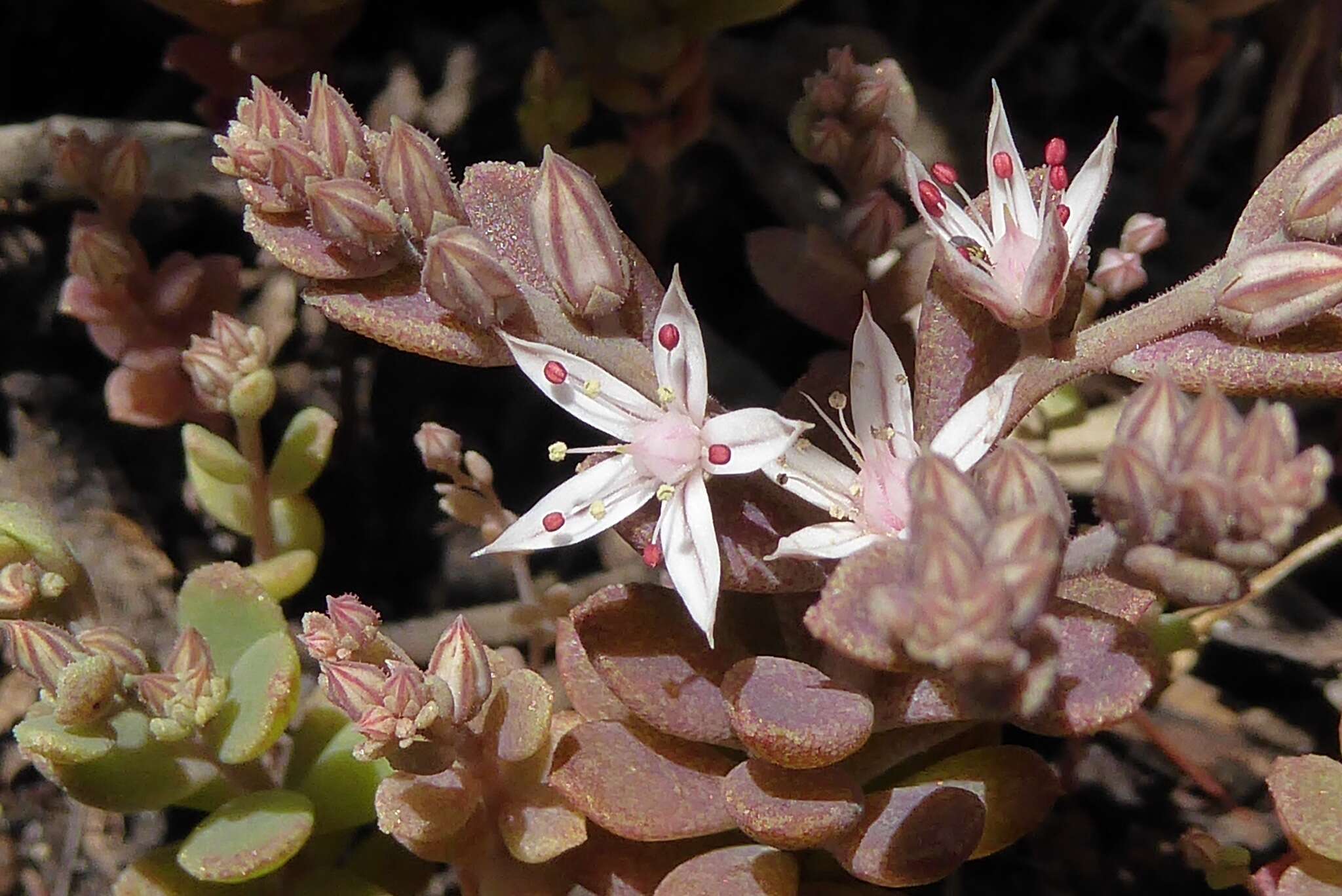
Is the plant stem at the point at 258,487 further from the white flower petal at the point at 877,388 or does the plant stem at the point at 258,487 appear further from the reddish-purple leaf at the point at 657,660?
the white flower petal at the point at 877,388

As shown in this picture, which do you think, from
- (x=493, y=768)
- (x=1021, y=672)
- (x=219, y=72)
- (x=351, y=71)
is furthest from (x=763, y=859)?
(x=351, y=71)

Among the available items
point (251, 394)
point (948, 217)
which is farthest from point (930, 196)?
point (251, 394)

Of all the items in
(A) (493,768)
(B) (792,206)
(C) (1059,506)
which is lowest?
(A) (493,768)

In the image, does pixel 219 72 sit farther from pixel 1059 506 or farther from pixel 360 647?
pixel 1059 506

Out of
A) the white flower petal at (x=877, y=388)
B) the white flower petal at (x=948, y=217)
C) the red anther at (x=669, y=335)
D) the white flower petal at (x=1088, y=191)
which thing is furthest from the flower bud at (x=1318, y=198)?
the red anther at (x=669, y=335)

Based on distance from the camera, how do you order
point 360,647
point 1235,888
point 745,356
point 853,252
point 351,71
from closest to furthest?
point 360,647, point 853,252, point 1235,888, point 745,356, point 351,71
